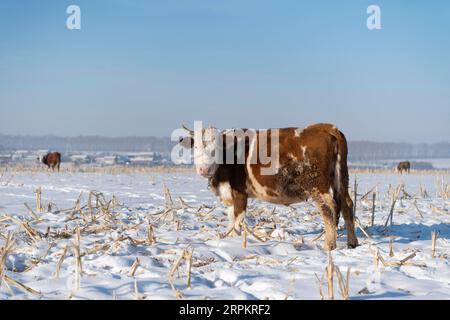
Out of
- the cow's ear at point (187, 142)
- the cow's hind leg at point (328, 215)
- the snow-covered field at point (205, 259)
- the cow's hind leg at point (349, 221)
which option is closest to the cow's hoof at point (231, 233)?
the snow-covered field at point (205, 259)

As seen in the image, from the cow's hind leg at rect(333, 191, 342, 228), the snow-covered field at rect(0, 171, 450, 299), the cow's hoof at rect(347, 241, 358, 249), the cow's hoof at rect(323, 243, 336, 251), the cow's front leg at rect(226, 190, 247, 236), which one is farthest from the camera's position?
the cow's front leg at rect(226, 190, 247, 236)

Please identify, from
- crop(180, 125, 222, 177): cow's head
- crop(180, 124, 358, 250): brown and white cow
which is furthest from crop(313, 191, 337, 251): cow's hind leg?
crop(180, 125, 222, 177): cow's head

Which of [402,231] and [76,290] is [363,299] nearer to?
[76,290]

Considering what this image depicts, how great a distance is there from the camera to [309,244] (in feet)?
21.1

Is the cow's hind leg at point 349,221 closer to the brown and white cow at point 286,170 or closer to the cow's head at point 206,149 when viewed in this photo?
the brown and white cow at point 286,170

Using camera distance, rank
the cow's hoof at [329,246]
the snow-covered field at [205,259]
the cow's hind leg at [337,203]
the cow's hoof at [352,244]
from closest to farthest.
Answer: the snow-covered field at [205,259]
the cow's hoof at [329,246]
the cow's hoof at [352,244]
the cow's hind leg at [337,203]

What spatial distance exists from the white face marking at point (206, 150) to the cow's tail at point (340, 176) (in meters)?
1.73

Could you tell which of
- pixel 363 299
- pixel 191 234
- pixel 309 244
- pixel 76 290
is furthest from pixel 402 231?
pixel 76 290

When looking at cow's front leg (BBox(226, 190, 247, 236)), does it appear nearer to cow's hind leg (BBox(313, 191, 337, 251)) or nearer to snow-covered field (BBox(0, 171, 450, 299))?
snow-covered field (BBox(0, 171, 450, 299))

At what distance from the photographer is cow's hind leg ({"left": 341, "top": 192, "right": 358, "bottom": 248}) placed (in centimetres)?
642

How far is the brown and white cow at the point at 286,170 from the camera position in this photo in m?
6.44

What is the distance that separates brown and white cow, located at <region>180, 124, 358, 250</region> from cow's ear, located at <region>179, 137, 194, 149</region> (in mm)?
313
